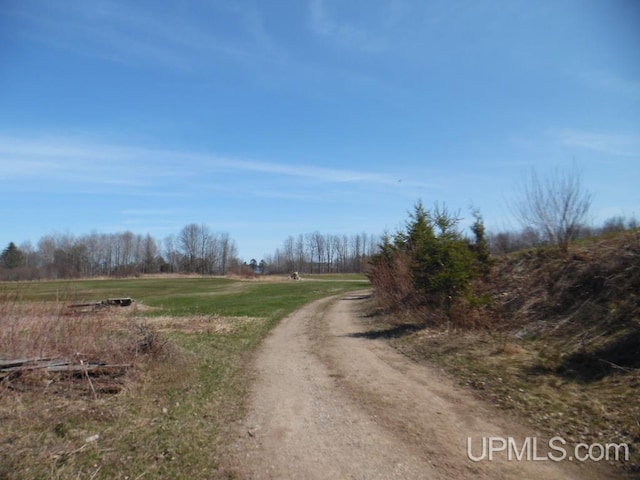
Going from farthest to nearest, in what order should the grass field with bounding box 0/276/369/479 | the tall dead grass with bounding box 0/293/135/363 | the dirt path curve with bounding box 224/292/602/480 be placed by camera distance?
the tall dead grass with bounding box 0/293/135/363 < the grass field with bounding box 0/276/369/479 < the dirt path curve with bounding box 224/292/602/480

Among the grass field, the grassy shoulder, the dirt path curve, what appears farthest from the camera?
the grassy shoulder

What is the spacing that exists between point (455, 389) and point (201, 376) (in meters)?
5.49

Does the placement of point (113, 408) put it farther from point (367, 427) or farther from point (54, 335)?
point (367, 427)

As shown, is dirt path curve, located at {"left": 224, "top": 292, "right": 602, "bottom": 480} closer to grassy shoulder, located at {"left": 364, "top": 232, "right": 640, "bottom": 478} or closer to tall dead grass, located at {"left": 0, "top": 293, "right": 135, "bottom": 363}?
grassy shoulder, located at {"left": 364, "top": 232, "right": 640, "bottom": 478}

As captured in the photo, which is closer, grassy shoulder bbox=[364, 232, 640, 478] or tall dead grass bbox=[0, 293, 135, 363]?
grassy shoulder bbox=[364, 232, 640, 478]

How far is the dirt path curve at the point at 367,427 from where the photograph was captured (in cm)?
485

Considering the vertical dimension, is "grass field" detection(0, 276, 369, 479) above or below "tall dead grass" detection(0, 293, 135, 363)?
below

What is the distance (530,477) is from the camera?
181 inches

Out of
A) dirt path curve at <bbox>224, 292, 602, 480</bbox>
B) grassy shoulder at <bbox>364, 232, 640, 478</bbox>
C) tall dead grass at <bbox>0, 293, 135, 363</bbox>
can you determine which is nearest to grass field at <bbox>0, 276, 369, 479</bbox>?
tall dead grass at <bbox>0, 293, 135, 363</bbox>

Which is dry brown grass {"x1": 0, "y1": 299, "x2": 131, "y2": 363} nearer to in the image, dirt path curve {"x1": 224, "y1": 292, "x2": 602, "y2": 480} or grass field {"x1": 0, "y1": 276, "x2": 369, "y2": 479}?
grass field {"x1": 0, "y1": 276, "x2": 369, "y2": 479}

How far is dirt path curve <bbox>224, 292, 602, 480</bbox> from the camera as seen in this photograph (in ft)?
15.9

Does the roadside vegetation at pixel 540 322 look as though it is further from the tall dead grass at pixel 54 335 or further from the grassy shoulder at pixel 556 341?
the tall dead grass at pixel 54 335

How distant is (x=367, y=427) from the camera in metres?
6.23

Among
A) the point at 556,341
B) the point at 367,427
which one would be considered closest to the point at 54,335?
the point at 367,427
